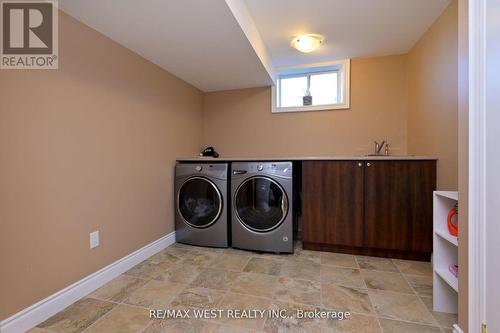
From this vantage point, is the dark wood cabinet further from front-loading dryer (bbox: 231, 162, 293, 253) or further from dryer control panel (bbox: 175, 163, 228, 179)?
dryer control panel (bbox: 175, 163, 228, 179)

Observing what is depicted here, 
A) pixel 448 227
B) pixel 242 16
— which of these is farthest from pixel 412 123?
pixel 242 16

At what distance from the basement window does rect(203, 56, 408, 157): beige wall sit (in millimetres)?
79

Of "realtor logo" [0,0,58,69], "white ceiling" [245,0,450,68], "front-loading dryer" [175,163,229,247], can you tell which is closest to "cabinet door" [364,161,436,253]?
"white ceiling" [245,0,450,68]

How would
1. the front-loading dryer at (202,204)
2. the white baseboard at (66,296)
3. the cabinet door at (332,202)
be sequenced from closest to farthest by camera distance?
1. the white baseboard at (66,296)
2. the cabinet door at (332,202)
3. the front-loading dryer at (202,204)

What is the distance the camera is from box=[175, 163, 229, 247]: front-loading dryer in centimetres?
233

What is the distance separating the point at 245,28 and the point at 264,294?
6.28ft

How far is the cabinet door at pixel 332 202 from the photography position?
208 centimetres

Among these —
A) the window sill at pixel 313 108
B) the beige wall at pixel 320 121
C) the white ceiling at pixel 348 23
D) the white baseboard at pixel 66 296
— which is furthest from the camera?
the window sill at pixel 313 108

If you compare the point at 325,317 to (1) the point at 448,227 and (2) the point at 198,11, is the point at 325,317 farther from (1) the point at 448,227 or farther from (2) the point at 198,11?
(2) the point at 198,11

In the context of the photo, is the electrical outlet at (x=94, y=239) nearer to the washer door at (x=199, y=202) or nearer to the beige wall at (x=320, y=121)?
the washer door at (x=199, y=202)

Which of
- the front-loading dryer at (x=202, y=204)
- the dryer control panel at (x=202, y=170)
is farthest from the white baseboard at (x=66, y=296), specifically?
the dryer control panel at (x=202, y=170)

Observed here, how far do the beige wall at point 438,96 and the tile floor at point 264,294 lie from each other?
0.86m

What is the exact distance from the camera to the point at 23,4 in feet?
4.13

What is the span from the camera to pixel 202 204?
2443 millimetres
